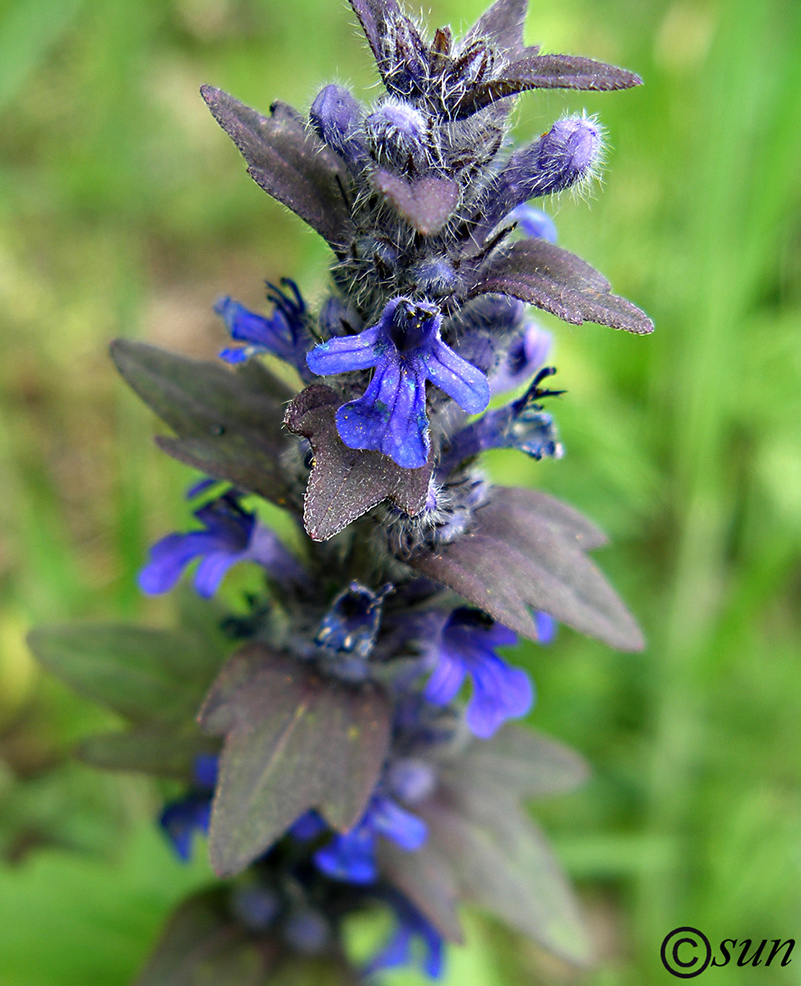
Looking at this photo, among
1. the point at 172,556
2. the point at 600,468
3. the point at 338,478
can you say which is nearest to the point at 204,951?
the point at 172,556

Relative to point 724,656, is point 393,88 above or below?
above

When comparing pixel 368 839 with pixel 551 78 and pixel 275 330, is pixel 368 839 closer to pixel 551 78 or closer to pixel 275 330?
pixel 275 330

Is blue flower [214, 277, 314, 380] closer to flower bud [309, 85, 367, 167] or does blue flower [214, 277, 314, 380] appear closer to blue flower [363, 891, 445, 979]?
flower bud [309, 85, 367, 167]

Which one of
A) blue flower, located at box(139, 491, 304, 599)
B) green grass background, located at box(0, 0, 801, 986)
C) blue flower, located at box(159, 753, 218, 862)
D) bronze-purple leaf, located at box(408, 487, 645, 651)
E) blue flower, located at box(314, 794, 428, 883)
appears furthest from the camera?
green grass background, located at box(0, 0, 801, 986)

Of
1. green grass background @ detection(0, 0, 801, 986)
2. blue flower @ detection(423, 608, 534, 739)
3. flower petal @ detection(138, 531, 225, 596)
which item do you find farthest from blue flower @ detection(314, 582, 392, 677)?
green grass background @ detection(0, 0, 801, 986)

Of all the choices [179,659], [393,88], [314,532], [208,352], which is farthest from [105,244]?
[314,532]

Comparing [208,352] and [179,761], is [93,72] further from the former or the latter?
[179,761]

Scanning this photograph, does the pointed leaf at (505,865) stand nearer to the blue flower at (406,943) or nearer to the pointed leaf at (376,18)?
the blue flower at (406,943)
